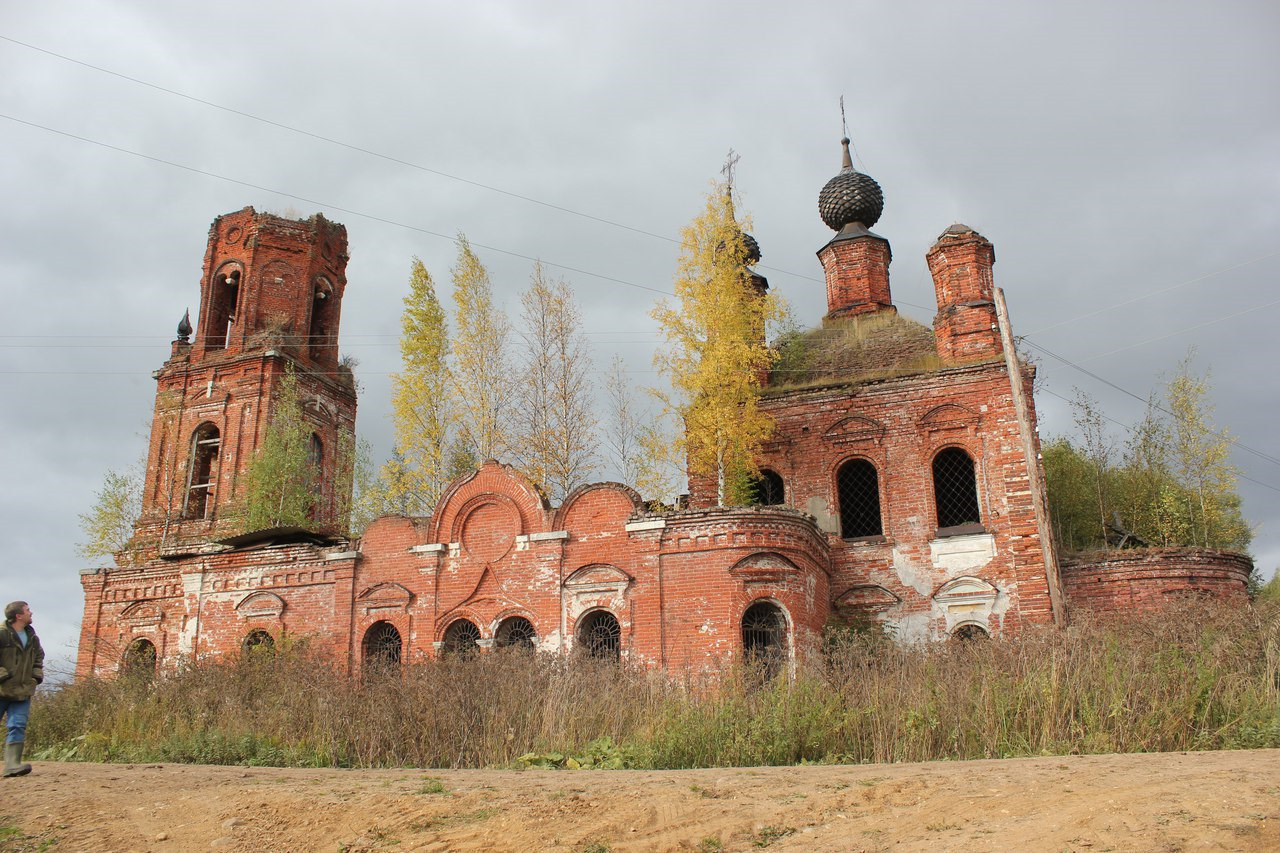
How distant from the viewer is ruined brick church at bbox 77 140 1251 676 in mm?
15719

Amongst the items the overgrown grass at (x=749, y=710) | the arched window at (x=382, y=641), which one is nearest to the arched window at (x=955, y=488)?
the overgrown grass at (x=749, y=710)

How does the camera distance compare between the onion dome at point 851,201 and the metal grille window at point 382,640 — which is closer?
the metal grille window at point 382,640

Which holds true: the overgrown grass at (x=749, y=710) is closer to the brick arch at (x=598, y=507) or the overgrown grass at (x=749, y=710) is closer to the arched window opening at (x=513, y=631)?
the brick arch at (x=598, y=507)

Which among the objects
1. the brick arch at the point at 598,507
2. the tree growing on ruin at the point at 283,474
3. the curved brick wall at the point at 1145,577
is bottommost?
the curved brick wall at the point at 1145,577

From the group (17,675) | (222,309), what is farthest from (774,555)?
(222,309)

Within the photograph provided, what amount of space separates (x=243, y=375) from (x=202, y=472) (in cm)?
302

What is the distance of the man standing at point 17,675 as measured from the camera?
8.85 meters

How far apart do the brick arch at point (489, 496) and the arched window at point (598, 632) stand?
77.5 inches

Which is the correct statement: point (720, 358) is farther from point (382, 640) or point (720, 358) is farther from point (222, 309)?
point (222, 309)

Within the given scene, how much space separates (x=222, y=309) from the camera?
A: 27.4 meters

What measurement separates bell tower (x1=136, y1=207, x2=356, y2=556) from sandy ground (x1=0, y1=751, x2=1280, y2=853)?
17633mm

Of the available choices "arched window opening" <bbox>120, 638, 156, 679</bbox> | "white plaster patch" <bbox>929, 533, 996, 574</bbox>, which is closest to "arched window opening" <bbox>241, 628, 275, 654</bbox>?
"arched window opening" <bbox>120, 638, 156, 679</bbox>

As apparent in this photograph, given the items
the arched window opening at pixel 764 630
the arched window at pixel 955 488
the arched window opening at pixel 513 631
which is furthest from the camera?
the arched window at pixel 955 488

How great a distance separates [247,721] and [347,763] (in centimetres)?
193
